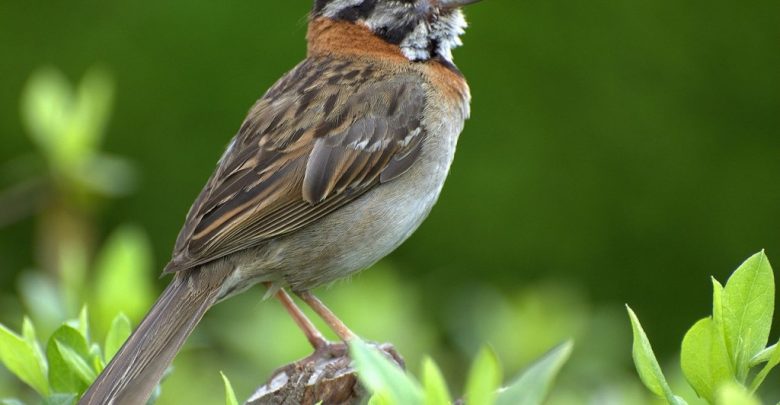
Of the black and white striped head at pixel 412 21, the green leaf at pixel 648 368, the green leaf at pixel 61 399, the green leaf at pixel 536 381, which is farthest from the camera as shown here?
the black and white striped head at pixel 412 21

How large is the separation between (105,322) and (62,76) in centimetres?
332

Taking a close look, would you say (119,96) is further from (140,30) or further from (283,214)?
(283,214)

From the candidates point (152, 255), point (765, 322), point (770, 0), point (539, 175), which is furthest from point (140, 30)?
point (765, 322)

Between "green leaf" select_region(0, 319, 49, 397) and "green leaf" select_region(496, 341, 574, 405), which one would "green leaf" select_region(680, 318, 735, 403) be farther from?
"green leaf" select_region(0, 319, 49, 397)

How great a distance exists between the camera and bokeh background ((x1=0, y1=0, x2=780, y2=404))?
6.36m

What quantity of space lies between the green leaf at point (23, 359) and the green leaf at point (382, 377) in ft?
3.11

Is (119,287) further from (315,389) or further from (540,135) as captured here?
(540,135)

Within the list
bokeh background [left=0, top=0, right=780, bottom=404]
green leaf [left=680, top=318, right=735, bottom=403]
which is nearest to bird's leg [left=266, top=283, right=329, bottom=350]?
green leaf [left=680, top=318, right=735, bottom=403]

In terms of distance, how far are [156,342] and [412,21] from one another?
5.01 feet

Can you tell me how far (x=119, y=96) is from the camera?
21.8 feet

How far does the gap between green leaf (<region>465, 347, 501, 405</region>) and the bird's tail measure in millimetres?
1009

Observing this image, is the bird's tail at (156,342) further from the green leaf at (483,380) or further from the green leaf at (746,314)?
the green leaf at (746,314)

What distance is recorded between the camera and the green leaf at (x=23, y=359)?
98.1 inches

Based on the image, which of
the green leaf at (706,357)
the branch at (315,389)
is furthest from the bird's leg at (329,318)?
the green leaf at (706,357)
